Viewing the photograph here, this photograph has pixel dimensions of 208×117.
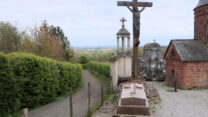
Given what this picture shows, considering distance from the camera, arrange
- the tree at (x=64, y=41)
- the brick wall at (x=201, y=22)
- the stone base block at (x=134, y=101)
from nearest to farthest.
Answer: the stone base block at (x=134, y=101)
the brick wall at (x=201, y=22)
the tree at (x=64, y=41)

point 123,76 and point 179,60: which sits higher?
point 179,60

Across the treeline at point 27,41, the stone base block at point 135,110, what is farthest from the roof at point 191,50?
the treeline at point 27,41

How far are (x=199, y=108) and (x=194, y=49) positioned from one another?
8662 millimetres

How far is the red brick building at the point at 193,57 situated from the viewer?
15.7 meters

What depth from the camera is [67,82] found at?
15.0 meters

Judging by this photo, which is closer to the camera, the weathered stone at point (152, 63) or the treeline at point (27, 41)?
the treeline at point (27, 41)

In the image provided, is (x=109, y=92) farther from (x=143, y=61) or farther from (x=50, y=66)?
(x=143, y=61)

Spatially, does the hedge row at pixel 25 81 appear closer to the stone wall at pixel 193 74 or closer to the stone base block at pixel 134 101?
the stone base block at pixel 134 101

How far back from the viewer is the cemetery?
26.3 ft

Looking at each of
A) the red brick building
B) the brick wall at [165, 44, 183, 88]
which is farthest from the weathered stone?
the red brick building

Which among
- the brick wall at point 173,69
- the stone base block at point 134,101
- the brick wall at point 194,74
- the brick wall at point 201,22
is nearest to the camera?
the stone base block at point 134,101

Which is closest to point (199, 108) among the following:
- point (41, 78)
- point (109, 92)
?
point (109, 92)

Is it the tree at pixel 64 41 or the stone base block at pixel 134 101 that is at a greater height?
the tree at pixel 64 41

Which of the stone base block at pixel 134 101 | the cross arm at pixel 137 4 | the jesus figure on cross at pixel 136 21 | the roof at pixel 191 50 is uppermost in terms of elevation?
the cross arm at pixel 137 4
